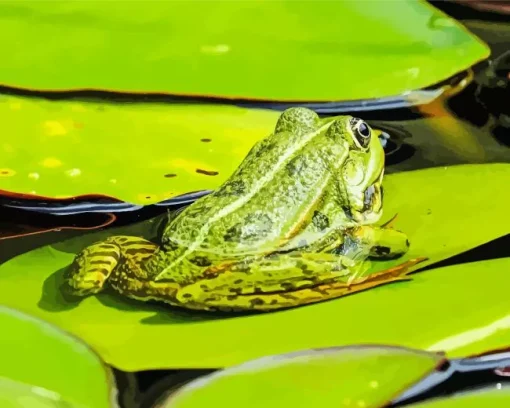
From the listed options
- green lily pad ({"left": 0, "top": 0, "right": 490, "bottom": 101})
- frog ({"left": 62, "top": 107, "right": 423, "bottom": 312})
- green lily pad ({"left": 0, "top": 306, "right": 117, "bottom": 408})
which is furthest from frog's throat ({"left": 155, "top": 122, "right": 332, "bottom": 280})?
green lily pad ({"left": 0, "top": 0, "right": 490, "bottom": 101})

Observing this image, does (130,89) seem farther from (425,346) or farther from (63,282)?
(425,346)

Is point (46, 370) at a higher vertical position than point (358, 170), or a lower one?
lower

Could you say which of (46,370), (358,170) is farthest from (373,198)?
(46,370)

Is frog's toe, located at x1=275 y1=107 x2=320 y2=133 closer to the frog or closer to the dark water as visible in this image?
the frog

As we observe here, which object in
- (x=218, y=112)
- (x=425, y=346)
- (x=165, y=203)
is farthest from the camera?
(x=218, y=112)

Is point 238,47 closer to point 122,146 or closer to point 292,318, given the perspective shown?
point 122,146

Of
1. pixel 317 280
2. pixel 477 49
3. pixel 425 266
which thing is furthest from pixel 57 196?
pixel 477 49
